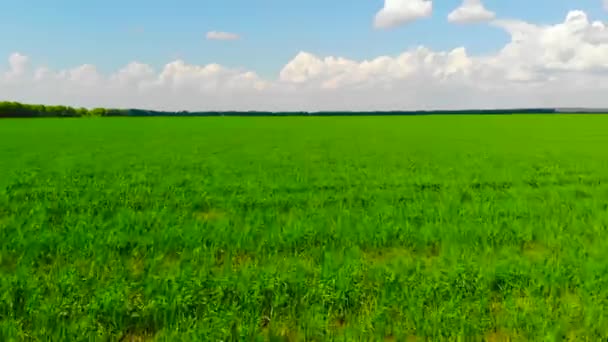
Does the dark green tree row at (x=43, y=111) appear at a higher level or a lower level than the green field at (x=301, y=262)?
higher

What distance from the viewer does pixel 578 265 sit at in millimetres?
6707

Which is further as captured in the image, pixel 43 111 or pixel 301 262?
pixel 43 111

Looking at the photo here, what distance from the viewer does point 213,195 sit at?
1219 cm

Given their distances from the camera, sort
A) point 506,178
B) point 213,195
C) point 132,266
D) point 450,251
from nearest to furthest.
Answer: point 132,266
point 450,251
point 213,195
point 506,178

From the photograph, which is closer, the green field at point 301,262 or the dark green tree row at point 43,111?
the green field at point 301,262

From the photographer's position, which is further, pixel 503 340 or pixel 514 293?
pixel 514 293

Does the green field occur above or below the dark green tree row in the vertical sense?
below

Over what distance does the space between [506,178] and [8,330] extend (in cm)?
1551

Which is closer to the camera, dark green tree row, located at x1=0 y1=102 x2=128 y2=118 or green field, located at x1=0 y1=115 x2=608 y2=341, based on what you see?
green field, located at x1=0 y1=115 x2=608 y2=341

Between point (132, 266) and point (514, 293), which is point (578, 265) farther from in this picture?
point (132, 266)

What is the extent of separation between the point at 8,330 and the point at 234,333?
2444 millimetres

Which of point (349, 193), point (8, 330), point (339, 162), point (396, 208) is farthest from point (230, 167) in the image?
point (8, 330)

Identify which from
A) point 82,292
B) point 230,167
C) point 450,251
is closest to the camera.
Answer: point 82,292

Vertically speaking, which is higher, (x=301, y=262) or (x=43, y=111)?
(x=43, y=111)
